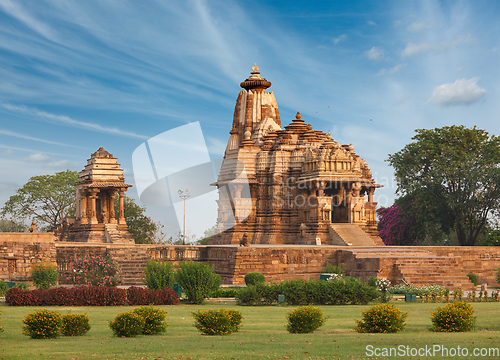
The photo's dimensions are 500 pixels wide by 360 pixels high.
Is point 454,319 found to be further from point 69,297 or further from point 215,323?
point 69,297

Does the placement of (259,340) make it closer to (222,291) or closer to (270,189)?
(222,291)

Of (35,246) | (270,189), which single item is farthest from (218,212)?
(35,246)

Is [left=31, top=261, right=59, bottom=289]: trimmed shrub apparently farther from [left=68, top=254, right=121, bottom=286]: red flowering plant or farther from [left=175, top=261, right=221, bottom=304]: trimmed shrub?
[left=175, top=261, right=221, bottom=304]: trimmed shrub

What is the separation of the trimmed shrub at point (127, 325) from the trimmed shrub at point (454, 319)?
21.0ft

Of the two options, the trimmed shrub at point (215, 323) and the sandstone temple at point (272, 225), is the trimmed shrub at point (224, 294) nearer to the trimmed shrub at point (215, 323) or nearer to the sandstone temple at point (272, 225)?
the sandstone temple at point (272, 225)

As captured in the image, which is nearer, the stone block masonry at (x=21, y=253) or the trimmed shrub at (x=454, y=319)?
the trimmed shrub at (x=454, y=319)

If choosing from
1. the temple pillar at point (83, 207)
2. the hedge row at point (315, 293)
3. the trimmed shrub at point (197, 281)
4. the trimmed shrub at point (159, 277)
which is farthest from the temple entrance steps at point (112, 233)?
the hedge row at point (315, 293)

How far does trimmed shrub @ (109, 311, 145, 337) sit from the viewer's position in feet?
45.4

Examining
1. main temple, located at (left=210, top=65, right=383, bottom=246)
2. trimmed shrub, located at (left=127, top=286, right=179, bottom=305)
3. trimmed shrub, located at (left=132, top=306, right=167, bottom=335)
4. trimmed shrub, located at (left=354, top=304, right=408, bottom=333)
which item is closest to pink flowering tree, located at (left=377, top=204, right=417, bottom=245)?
main temple, located at (left=210, top=65, right=383, bottom=246)

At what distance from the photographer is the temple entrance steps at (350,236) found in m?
39.3

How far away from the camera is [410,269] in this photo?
2928 cm

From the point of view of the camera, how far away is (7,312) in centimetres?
1867

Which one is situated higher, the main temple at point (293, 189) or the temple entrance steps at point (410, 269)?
the main temple at point (293, 189)

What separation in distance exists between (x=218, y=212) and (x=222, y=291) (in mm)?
23233
